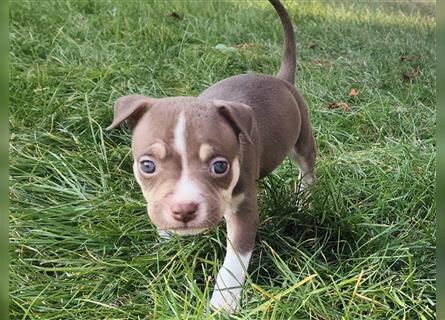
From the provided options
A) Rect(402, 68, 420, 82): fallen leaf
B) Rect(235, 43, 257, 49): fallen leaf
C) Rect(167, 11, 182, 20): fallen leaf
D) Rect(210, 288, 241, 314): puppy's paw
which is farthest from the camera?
Rect(167, 11, 182, 20): fallen leaf

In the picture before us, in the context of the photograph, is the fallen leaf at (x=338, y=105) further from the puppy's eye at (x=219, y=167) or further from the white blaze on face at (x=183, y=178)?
the white blaze on face at (x=183, y=178)

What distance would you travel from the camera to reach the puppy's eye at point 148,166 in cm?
243

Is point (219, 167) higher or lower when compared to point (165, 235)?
higher

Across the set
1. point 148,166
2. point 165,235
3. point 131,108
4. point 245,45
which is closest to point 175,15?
point 245,45

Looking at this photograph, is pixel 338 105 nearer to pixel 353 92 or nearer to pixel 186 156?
pixel 353 92

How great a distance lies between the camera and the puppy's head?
2.31m

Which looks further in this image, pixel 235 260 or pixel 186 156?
pixel 235 260

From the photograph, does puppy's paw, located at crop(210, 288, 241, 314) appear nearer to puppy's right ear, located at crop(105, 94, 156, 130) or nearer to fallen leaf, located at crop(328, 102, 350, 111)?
puppy's right ear, located at crop(105, 94, 156, 130)

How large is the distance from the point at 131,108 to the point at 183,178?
0.42m

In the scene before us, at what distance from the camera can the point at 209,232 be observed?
320 centimetres

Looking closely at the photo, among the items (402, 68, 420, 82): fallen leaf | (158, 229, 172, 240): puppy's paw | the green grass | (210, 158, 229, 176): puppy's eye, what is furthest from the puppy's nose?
(402, 68, 420, 82): fallen leaf

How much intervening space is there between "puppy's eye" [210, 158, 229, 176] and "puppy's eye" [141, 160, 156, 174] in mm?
246

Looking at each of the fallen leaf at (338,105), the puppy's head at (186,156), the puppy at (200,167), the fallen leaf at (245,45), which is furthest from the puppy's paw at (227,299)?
the fallen leaf at (245,45)

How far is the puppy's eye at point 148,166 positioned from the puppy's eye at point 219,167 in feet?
0.81
